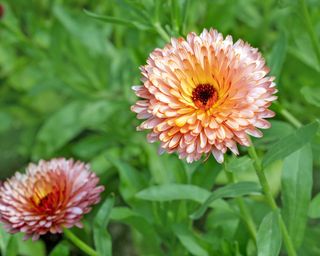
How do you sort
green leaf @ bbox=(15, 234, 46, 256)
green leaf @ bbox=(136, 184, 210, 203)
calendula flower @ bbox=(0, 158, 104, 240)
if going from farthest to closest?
green leaf @ bbox=(15, 234, 46, 256) → green leaf @ bbox=(136, 184, 210, 203) → calendula flower @ bbox=(0, 158, 104, 240)

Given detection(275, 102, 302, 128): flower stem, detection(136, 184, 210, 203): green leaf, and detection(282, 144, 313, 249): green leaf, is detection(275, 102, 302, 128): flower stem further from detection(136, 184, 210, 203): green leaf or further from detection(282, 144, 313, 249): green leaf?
detection(136, 184, 210, 203): green leaf

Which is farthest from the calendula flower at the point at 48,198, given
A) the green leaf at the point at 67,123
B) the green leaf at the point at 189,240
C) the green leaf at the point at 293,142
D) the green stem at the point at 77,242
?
the green leaf at the point at 67,123

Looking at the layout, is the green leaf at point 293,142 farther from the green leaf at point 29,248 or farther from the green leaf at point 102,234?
the green leaf at point 29,248

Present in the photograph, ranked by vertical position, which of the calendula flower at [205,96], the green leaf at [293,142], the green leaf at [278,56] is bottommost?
the green leaf at [293,142]

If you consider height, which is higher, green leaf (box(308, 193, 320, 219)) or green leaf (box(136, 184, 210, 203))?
green leaf (box(136, 184, 210, 203))

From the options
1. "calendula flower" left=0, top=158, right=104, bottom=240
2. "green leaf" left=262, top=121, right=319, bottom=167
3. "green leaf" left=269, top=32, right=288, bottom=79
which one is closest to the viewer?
"green leaf" left=262, top=121, right=319, bottom=167

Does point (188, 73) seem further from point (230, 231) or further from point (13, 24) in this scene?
point (13, 24)

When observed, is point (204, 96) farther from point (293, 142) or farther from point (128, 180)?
point (128, 180)

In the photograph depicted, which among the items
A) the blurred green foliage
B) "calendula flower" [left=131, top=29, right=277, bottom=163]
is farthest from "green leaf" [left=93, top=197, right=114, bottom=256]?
"calendula flower" [left=131, top=29, right=277, bottom=163]

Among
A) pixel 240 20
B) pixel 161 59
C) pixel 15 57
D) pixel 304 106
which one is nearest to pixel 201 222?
pixel 304 106
